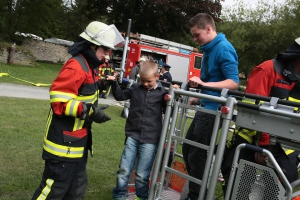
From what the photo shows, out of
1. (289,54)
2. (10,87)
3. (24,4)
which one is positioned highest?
(24,4)

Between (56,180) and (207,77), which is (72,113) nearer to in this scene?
(56,180)

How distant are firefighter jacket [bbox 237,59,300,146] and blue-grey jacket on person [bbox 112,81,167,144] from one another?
3.62ft

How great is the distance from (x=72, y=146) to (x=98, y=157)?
296 centimetres

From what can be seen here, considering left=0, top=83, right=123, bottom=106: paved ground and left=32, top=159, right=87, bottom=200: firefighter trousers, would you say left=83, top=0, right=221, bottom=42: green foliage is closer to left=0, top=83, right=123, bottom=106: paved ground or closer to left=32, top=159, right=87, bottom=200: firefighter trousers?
left=0, top=83, right=123, bottom=106: paved ground

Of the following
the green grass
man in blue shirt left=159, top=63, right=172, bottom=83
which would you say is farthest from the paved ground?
the green grass

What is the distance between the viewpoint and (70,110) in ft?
10.4

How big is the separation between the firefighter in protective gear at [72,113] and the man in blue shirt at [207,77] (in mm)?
930

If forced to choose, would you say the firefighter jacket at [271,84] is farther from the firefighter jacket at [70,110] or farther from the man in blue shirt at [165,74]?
the man in blue shirt at [165,74]

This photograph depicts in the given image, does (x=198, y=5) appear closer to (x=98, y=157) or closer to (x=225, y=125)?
(x=98, y=157)

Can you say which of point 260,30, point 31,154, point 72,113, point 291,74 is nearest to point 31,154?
point 31,154

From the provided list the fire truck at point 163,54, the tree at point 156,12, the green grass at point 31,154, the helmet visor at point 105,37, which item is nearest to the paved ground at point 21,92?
the green grass at point 31,154

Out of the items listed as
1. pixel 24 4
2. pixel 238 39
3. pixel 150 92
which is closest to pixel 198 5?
pixel 238 39

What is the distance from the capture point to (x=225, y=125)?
287 cm

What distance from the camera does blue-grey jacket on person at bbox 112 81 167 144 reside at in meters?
3.97
